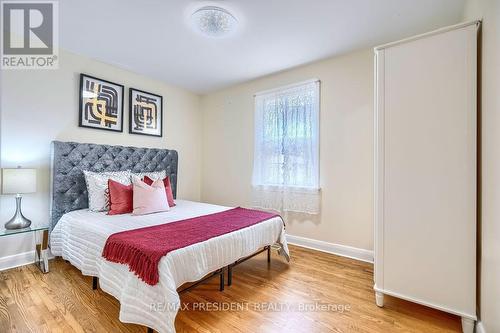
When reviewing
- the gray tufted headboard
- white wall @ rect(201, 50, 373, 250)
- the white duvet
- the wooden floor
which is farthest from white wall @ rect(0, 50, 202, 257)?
white wall @ rect(201, 50, 373, 250)

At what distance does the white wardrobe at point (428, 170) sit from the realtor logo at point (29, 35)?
3027mm

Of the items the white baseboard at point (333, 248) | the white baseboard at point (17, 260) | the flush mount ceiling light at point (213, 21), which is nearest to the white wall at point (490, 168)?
the white baseboard at point (333, 248)

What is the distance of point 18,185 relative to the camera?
224 cm

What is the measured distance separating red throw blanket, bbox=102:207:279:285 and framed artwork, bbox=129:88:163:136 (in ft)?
6.59

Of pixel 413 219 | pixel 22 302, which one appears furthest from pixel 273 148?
pixel 22 302

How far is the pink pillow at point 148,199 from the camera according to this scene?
2584 millimetres

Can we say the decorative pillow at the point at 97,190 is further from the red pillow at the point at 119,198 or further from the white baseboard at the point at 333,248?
the white baseboard at the point at 333,248

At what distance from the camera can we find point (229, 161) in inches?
164

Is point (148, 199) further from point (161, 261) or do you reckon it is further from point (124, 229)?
point (161, 261)

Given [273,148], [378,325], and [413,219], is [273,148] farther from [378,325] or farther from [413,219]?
[378,325]

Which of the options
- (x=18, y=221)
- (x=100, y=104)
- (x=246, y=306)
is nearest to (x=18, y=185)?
(x=18, y=221)

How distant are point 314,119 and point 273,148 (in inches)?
28.9

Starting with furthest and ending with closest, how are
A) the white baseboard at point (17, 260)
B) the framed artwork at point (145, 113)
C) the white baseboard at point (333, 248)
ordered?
1. the framed artwork at point (145, 113)
2. the white baseboard at point (333, 248)
3. the white baseboard at point (17, 260)

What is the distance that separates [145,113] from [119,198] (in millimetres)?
1590
